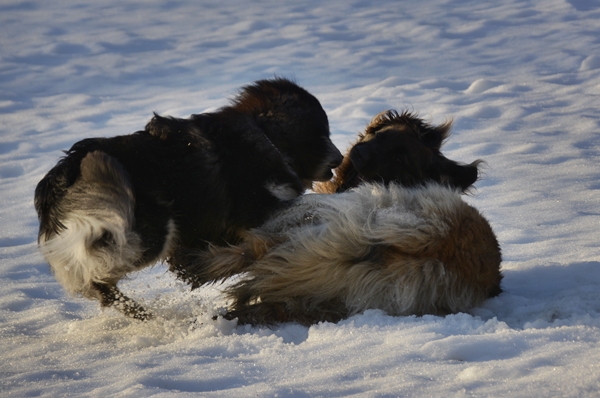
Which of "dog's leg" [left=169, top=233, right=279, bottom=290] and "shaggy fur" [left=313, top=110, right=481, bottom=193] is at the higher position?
"shaggy fur" [left=313, top=110, right=481, bottom=193]

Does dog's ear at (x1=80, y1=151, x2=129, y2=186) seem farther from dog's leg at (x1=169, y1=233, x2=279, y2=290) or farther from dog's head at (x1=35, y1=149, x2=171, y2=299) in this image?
dog's leg at (x1=169, y1=233, x2=279, y2=290)

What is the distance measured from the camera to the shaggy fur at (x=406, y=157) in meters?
4.09

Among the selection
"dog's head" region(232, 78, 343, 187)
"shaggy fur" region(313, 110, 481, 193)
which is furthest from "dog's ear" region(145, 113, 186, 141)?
"shaggy fur" region(313, 110, 481, 193)

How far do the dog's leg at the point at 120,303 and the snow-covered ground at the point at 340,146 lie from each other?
7 cm

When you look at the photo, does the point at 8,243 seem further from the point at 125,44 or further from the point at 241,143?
the point at 125,44

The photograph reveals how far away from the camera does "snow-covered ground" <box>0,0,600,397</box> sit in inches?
92.4

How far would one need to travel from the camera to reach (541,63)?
10234 millimetres

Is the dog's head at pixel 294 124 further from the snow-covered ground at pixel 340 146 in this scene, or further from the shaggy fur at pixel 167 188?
the snow-covered ground at pixel 340 146

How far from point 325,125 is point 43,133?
16.8 ft

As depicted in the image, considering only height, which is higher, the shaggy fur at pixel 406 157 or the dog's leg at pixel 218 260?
the shaggy fur at pixel 406 157

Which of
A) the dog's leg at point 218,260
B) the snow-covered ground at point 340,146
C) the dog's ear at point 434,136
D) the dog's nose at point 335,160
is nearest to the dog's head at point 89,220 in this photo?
the dog's leg at point 218,260

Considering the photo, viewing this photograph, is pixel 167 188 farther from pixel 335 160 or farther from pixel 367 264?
pixel 335 160

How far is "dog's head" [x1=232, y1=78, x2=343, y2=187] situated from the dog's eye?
4.37 feet

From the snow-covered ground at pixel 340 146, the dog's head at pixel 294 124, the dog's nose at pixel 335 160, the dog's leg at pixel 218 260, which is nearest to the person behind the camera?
the snow-covered ground at pixel 340 146
